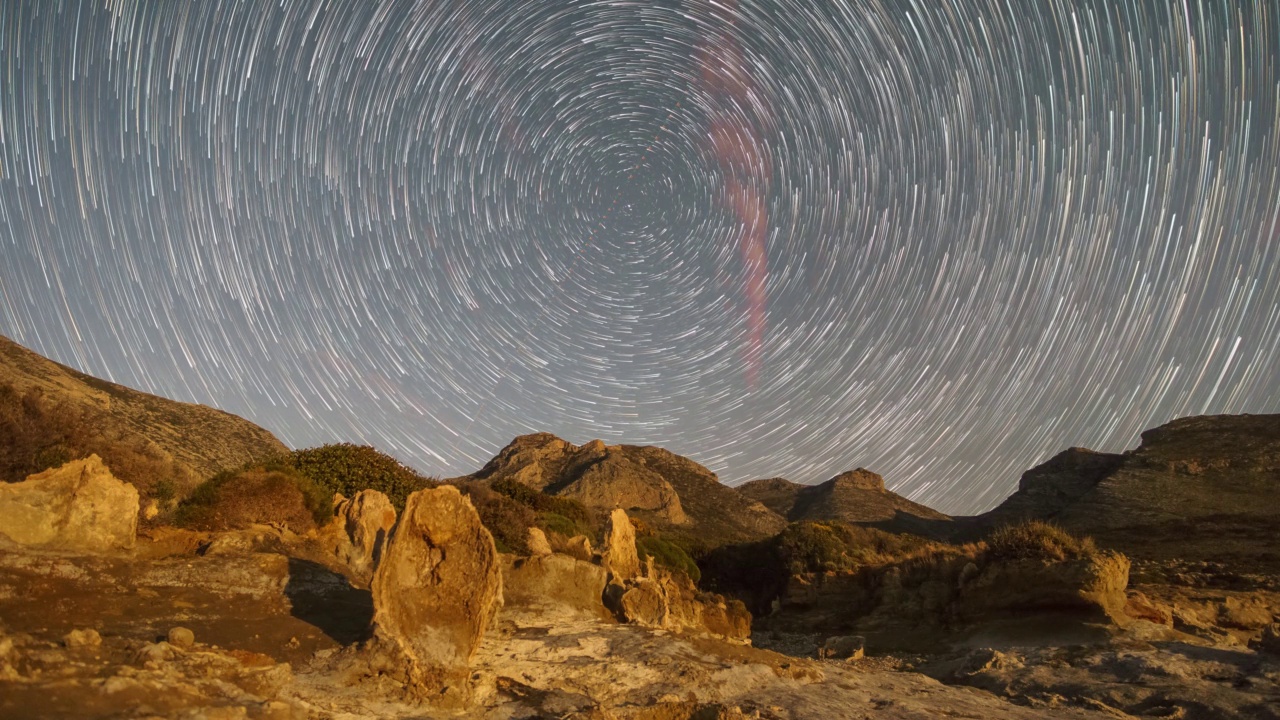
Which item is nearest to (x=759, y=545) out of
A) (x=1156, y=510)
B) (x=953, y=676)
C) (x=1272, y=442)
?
(x=953, y=676)

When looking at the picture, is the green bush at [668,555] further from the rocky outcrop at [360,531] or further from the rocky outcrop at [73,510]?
the rocky outcrop at [73,510]

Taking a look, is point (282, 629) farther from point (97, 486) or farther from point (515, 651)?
point (97, 486)

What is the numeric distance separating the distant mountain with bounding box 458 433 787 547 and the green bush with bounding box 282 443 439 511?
90.3ft

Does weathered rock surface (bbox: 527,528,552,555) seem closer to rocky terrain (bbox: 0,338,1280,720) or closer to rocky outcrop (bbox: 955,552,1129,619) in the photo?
rocky terrain (bbox: 0,338,1280,720)

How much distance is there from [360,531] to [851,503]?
63.9 metres

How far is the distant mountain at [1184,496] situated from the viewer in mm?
35875

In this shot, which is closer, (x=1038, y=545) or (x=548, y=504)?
(x=1038, y=545)

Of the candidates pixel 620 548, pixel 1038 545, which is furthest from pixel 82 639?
pixel 1038 545

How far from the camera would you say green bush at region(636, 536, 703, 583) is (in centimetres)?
3164

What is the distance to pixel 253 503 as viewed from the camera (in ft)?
56.6

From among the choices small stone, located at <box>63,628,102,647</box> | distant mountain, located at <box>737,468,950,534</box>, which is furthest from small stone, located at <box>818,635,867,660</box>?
distant mountain, located at <box>737,468,950,534</box>

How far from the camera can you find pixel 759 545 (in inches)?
1583

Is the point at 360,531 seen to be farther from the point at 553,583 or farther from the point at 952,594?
the point at 952,594

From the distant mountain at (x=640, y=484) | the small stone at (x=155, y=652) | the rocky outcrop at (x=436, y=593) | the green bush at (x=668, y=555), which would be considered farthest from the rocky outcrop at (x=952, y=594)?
the distant mountain at (x=640, y=484)
